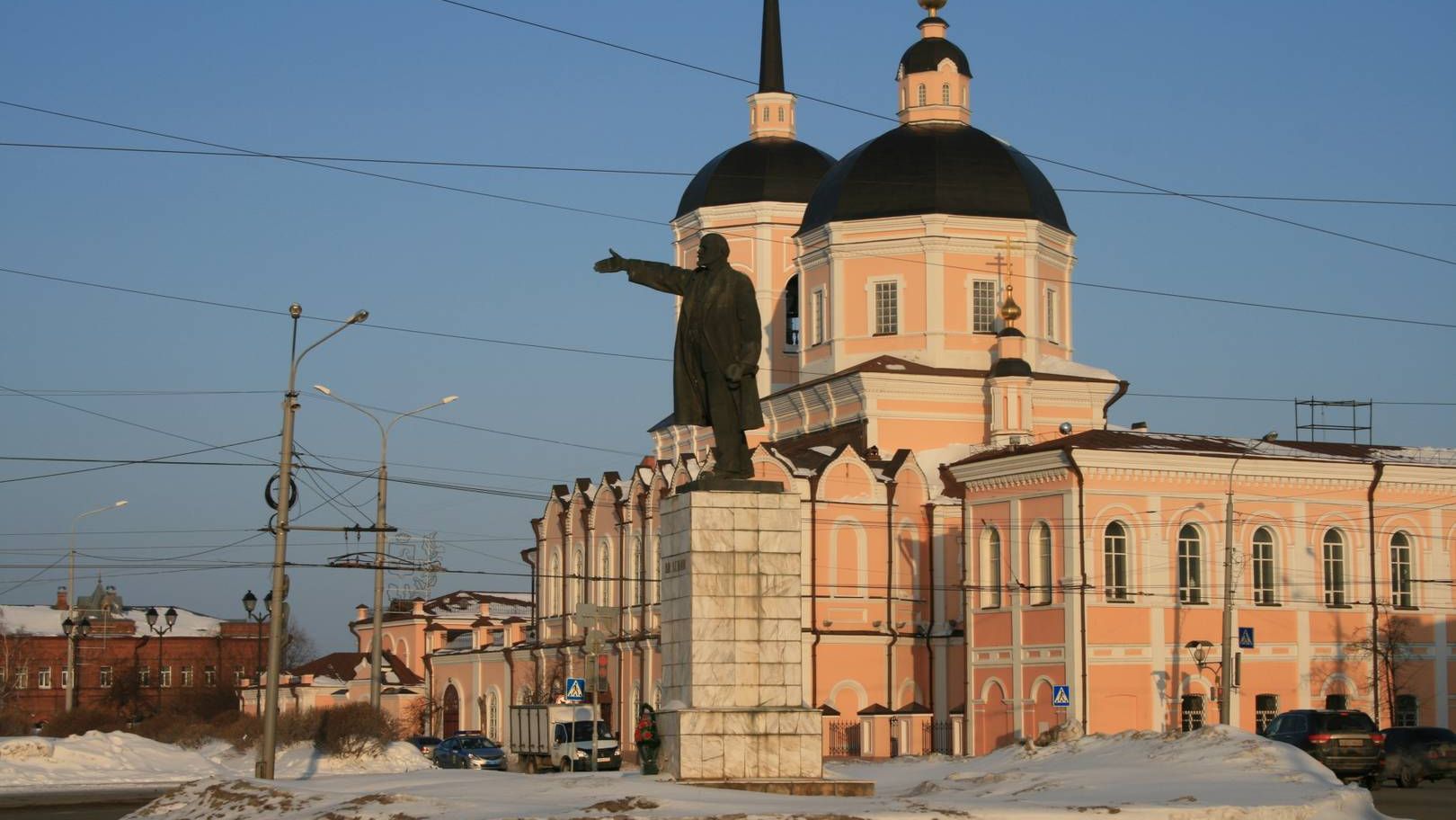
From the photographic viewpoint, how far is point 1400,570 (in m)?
52.9

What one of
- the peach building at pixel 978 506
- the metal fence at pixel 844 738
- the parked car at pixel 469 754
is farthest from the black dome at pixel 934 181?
the parked car at pixel 469 754

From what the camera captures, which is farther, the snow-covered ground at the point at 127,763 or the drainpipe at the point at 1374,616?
the drainpipe at the point at 1374,616

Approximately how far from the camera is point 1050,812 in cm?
1798

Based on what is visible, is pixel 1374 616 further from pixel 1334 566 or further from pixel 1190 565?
pixel 1190 565

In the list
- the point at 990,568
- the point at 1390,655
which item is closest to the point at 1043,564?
the point at 990,568

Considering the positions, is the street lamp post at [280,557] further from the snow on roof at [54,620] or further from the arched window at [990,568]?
the snow on roof at [54,620]

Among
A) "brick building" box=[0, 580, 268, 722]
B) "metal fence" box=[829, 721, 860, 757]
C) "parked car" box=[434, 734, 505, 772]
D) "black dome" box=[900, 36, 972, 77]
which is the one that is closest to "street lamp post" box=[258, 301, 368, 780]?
"parked car" box=[434, 734, 505, 772]

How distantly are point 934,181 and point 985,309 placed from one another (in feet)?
13.3

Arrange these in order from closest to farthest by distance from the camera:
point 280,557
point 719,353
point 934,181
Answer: point 719,353 → point 280,557 → point 934,181

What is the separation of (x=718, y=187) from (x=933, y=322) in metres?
11.6

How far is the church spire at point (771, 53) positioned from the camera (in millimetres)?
70125

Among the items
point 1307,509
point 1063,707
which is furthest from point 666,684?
point 1307,509

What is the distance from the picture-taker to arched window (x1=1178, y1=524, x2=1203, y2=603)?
4928cm

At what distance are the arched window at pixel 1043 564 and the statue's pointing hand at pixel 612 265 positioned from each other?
28948 millimetres
